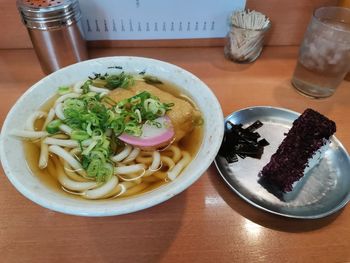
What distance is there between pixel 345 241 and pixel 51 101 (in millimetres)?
877

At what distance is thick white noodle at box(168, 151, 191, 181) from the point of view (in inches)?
26.9

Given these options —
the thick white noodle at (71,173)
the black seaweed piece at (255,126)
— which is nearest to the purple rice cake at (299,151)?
the black seaweed piece at (255,126)

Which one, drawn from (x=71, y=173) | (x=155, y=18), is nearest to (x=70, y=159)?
(x=71, y=173)

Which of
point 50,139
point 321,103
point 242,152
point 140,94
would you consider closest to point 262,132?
point 242,152

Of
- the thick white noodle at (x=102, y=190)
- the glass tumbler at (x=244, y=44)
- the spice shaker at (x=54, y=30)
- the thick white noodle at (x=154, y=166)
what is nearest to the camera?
the thick white noodle at (x=102, y=190)

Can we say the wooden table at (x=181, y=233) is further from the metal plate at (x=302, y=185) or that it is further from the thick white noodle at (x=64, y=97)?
the thick white noodle at (x=64, y=97)

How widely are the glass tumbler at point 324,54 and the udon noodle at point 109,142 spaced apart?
1.76ft

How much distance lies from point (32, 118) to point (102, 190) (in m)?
0.31

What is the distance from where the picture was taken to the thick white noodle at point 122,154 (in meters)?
0.74

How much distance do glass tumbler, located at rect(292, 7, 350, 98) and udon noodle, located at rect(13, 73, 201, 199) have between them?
537 mm

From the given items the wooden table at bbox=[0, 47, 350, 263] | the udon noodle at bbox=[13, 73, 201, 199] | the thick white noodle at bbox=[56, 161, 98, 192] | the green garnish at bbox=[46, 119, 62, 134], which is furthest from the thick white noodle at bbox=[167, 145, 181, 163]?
the green garnish at bbox=[46, 119, 62, 134]

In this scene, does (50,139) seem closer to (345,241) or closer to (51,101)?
(51,101)

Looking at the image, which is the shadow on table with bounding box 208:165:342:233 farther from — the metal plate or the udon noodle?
the udon noodle

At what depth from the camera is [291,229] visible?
27.8 inches
